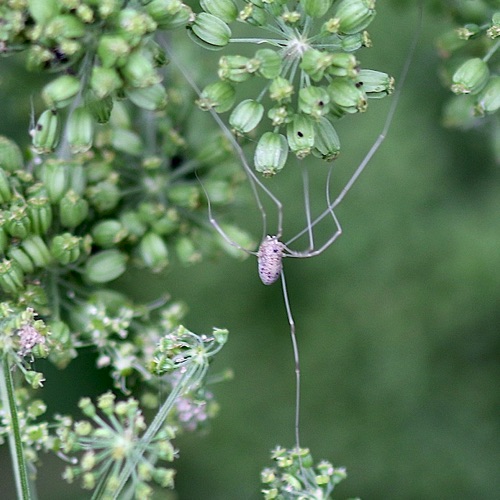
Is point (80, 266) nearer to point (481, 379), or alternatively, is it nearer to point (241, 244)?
point (241, 244)

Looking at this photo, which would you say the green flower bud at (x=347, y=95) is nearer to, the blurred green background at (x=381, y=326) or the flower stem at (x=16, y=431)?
the flower stem at (x=16, y=431)

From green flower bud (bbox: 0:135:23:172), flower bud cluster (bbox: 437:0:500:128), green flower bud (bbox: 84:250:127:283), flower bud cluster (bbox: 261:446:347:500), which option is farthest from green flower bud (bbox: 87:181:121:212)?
flower bud cluster (bbox: 437:0:500:128)

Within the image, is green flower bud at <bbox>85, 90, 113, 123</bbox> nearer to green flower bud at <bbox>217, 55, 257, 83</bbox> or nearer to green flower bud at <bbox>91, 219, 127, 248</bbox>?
green flower bud at <bbox>217, 55, 257, 83</bbox>

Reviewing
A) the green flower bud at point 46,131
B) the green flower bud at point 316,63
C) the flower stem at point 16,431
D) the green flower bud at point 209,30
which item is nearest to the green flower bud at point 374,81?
the green flower bud at point 316,63

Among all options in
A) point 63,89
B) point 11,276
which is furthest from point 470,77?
point 11,276

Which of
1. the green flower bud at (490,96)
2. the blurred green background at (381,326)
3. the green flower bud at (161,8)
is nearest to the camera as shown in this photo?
the green flower bud at (161,8)

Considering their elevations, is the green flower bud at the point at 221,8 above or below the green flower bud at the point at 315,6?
below

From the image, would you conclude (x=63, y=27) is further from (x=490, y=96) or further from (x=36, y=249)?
(x=490, y=96)
